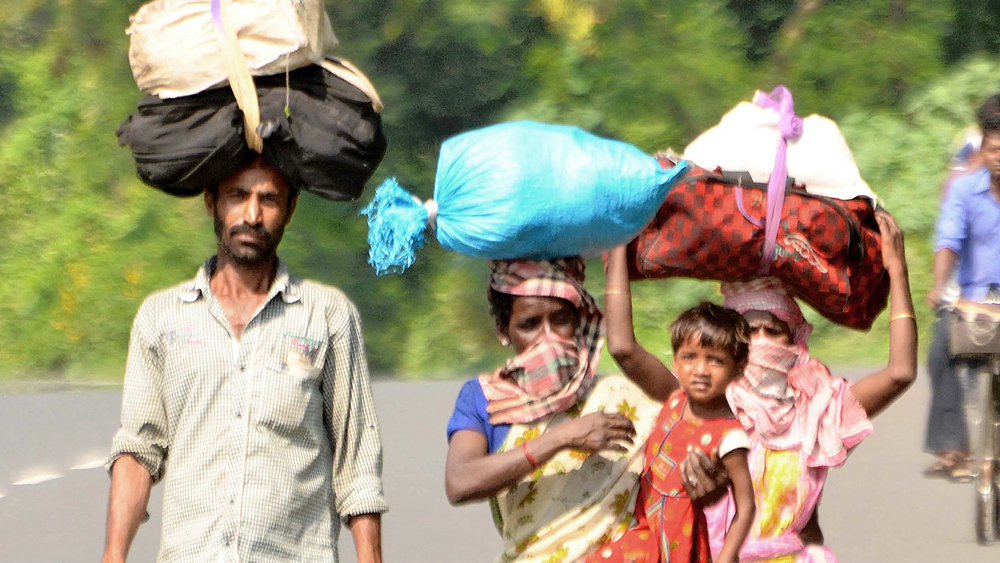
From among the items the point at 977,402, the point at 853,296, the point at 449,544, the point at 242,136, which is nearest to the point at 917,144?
the point at 977,402

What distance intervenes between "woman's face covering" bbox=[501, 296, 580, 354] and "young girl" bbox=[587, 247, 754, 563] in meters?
0.27

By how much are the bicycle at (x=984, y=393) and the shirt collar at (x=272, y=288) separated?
4523mm

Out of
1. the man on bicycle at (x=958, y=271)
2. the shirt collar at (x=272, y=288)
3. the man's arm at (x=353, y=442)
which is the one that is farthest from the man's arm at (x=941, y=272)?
the shirt collar at (x=272, y=288)

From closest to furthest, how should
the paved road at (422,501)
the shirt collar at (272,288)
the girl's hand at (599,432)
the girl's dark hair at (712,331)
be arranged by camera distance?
the girl's hand at (599,432) → the shirt collar at (272,288) → the girl's dark hair at (712,331) → the paved road at (422,501)

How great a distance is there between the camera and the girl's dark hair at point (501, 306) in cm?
416

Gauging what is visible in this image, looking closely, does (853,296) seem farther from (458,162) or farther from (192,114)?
(192,114)

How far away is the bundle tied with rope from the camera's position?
3896 millimetres

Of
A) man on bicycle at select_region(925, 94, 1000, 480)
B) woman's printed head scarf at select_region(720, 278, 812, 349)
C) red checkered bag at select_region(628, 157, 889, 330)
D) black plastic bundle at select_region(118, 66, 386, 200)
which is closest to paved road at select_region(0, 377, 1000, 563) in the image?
man on bicycle at select_region(925, 94, 1000, 480)

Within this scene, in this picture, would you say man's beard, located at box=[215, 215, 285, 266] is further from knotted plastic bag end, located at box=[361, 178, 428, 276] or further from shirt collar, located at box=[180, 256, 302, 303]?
knotted plastic bag end, located at box=[361, 178, 428, 276]

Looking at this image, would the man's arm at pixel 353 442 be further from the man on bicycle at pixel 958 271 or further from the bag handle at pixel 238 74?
the man on bicycle at pixel 958 271

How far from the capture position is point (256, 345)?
155 inches

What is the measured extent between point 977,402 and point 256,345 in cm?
511

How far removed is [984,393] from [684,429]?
176 inches

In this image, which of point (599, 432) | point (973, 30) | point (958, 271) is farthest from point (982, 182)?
point (973, 30)
